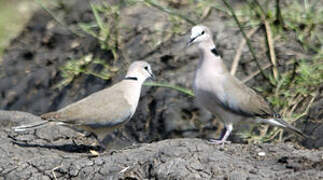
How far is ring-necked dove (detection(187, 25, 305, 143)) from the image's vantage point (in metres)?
6.04

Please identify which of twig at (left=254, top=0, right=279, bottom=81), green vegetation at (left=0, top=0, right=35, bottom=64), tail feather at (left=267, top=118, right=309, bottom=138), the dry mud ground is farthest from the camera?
green vegetation at (left=0, top=0, right=35, bottom=64)

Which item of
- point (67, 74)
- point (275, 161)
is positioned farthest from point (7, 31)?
point (275, 161)

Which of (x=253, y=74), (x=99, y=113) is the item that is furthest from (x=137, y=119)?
(x=99, y=113)

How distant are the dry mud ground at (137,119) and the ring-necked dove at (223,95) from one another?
0.45 m

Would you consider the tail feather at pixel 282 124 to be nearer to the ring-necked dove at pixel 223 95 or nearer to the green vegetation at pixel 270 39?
the ring-necked dove at pixel 223 95

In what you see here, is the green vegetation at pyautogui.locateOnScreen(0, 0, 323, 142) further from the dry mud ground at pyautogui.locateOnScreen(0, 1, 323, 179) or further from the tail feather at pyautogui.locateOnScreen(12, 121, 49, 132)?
the tail feather at pyautogui.locateOnScreen(12, 121, 49, 132)

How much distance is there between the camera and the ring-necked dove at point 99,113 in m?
6.13

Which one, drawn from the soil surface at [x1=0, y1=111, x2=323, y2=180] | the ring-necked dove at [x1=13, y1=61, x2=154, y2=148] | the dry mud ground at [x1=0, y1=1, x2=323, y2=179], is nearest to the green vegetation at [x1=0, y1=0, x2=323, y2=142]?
the dry mud ground at [x1=0, y1=1, x2=323, y2=179]

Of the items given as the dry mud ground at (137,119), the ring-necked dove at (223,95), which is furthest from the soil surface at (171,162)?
the ring-necked dove at (223,95)

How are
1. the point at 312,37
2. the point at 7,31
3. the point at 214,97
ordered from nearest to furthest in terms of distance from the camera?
the point at 214,97
the point at 312,37
the point at 7,31

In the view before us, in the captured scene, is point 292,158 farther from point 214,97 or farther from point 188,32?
point 188,32

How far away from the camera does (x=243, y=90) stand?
6.26 meters

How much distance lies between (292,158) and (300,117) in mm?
2136

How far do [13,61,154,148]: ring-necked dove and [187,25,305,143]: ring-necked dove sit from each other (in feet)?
2.22
